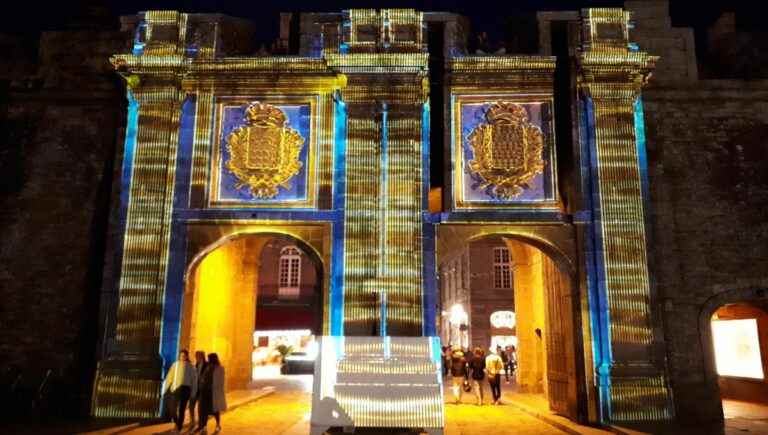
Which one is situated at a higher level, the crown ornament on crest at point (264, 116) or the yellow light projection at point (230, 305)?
the crown ornament on crest at point (264, 116)

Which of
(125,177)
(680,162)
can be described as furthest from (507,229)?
(125,177)

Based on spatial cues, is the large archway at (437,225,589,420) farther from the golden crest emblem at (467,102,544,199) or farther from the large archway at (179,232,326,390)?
the large archway at (179,232,326,390)

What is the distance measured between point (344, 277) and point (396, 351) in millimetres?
2051

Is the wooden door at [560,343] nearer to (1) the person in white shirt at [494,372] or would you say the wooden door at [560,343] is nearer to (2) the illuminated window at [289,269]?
(1) the person in white shirt at [494,372]

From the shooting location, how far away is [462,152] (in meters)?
13.9

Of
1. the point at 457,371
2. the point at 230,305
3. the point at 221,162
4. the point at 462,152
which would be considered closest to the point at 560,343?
the point at 457,371

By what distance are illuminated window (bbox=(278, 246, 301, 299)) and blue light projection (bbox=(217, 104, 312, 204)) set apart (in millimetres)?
22595

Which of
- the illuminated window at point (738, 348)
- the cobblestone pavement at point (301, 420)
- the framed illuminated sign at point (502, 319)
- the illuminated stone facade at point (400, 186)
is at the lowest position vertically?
the cobblestone pavement at point (301, 420)

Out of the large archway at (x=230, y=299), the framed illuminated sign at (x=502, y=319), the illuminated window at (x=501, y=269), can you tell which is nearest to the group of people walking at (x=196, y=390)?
the large archway at (x=230, y=299)

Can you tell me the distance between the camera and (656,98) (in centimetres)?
1440

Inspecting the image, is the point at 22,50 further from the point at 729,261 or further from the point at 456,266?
the point at 456,266

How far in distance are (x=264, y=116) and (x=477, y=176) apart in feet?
16.5

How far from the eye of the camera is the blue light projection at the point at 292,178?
13.6 m

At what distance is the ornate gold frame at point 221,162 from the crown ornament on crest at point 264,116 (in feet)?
0.59
